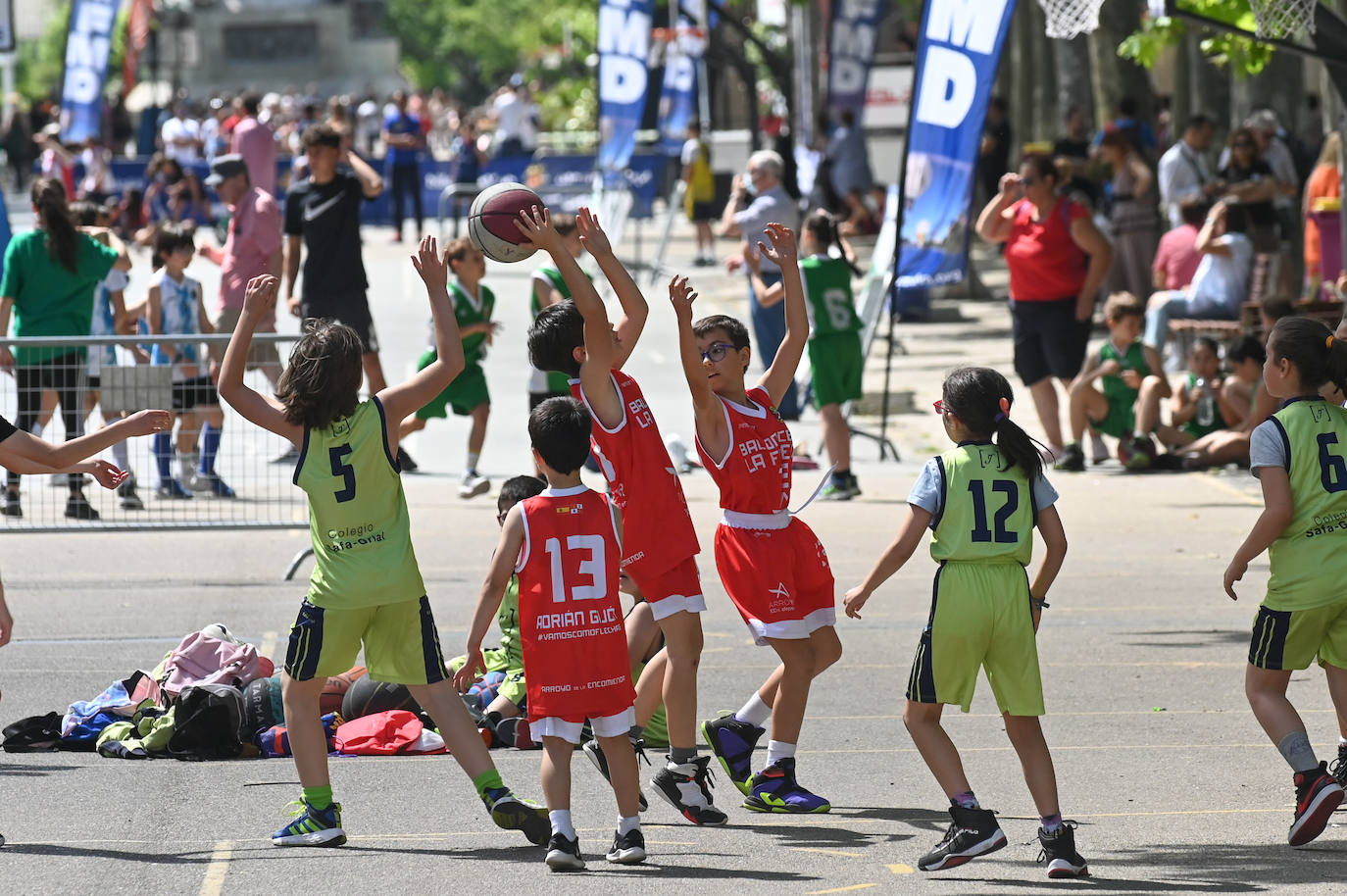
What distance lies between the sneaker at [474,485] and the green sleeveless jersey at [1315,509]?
7234 mm

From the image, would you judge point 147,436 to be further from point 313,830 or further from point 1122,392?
point 1122,392

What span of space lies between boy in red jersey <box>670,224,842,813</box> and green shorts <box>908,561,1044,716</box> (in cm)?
70

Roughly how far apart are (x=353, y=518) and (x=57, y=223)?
23.0ft

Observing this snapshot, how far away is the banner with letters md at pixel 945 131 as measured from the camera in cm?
1312

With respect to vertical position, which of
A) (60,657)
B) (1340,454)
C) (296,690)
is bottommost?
(60,657)

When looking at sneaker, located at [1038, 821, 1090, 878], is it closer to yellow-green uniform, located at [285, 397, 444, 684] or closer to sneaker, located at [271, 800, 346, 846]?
yellow-green uniform, located at [285, 397, 444, 684]

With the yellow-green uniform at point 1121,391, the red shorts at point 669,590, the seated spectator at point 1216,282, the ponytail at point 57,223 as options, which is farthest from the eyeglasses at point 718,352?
the seated spectator at point 1216,282

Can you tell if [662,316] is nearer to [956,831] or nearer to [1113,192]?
[1113,192]

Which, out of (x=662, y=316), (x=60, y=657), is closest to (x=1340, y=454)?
(x=60, y=657)

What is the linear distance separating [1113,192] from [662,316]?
5.22 metres

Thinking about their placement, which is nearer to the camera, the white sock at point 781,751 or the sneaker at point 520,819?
the sneaker at point 520,819

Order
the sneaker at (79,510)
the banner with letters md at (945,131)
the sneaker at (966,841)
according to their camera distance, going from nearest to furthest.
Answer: the sneaker at (966,841)
the sneaker at (79,510)
the banner with letters md at (945,131)

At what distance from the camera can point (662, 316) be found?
23.0m

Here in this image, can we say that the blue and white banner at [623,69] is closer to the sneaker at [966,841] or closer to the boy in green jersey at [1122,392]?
the boy in green jersey at [1122,392]
